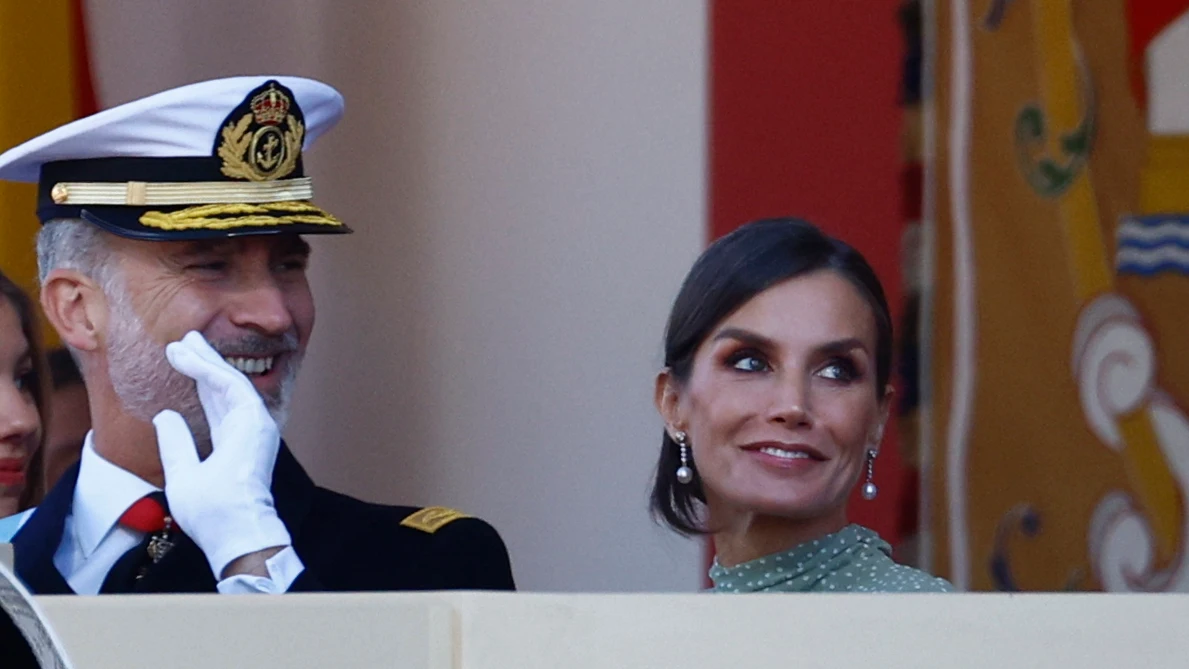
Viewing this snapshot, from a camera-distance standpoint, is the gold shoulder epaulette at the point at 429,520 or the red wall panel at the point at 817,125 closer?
the gold shoulder epaulette at the point at 429,520

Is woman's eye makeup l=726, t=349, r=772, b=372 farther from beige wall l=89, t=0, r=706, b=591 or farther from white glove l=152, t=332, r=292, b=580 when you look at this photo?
beige wall l=89, t=0, r=706, b=591

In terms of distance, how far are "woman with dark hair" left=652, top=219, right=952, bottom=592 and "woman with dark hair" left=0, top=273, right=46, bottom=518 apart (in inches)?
42.8

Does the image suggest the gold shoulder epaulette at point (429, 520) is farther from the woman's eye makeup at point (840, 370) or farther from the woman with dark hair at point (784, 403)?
the woman's eye makeup at point (840, 370)

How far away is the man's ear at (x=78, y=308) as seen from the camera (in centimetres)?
229

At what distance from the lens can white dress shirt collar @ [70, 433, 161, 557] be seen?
7.38 ft

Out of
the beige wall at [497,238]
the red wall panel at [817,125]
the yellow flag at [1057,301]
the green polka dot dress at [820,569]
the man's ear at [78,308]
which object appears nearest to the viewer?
the green polka dot dress at [820,569]

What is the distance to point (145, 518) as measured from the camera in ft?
7.34

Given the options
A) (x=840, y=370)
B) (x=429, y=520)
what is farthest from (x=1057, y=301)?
(x=429, y=520)

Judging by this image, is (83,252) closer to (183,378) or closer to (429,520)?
(183,378)

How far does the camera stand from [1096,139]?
3.28m

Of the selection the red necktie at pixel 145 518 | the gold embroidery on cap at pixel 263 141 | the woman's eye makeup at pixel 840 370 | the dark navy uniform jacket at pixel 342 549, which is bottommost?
the dark navy uniform jacket at pixel 342 549

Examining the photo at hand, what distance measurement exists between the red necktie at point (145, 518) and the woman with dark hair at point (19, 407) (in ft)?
1.83

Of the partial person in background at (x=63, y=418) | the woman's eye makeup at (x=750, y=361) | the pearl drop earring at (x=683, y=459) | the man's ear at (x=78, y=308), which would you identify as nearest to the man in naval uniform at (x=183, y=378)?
the man's ear at (x=78, y=308)

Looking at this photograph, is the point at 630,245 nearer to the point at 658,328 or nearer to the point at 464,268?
the point at 658,328
